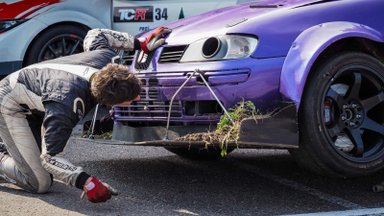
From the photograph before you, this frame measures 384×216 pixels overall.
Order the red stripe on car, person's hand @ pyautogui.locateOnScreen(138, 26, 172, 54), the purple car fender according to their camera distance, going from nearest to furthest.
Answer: the purple car fender → person's hand @ pyautogui.locateOnScreen(138, 26, 172, 54) → the red stripe on car

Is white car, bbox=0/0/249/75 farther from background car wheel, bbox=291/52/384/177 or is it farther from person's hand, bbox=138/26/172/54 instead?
background car wheel, bbox=291/52/384/177

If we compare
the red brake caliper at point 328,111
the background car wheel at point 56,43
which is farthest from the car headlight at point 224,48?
the background car wheel at point 56,43

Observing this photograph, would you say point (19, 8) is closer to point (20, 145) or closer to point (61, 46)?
point (61, 46)

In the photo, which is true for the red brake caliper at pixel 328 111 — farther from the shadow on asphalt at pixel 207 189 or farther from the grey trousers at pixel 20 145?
the grey trousers at pixel 20 145

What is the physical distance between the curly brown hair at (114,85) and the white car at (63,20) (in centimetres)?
387

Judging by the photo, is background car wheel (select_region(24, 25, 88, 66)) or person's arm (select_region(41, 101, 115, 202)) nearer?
person's arm (select_region(41, 101, 115, 202))

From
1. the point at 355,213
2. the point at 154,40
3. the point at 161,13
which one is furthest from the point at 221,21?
the point at 161,13

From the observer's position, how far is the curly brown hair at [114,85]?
4340mm

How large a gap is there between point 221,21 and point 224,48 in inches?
14.6

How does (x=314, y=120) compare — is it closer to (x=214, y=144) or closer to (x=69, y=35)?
(x=214, y=144)

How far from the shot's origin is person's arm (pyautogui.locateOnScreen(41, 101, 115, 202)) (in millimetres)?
4359

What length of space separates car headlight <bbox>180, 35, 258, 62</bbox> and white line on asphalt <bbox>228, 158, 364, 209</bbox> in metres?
1.24

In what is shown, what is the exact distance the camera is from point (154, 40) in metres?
Result: 4.94

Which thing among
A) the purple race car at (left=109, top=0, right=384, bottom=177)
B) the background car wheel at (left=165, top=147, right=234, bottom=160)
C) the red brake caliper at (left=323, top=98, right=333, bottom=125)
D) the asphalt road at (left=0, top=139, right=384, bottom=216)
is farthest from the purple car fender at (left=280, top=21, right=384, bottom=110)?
the background car wheel at (left=165, top=147, right=234, bottom=160)
